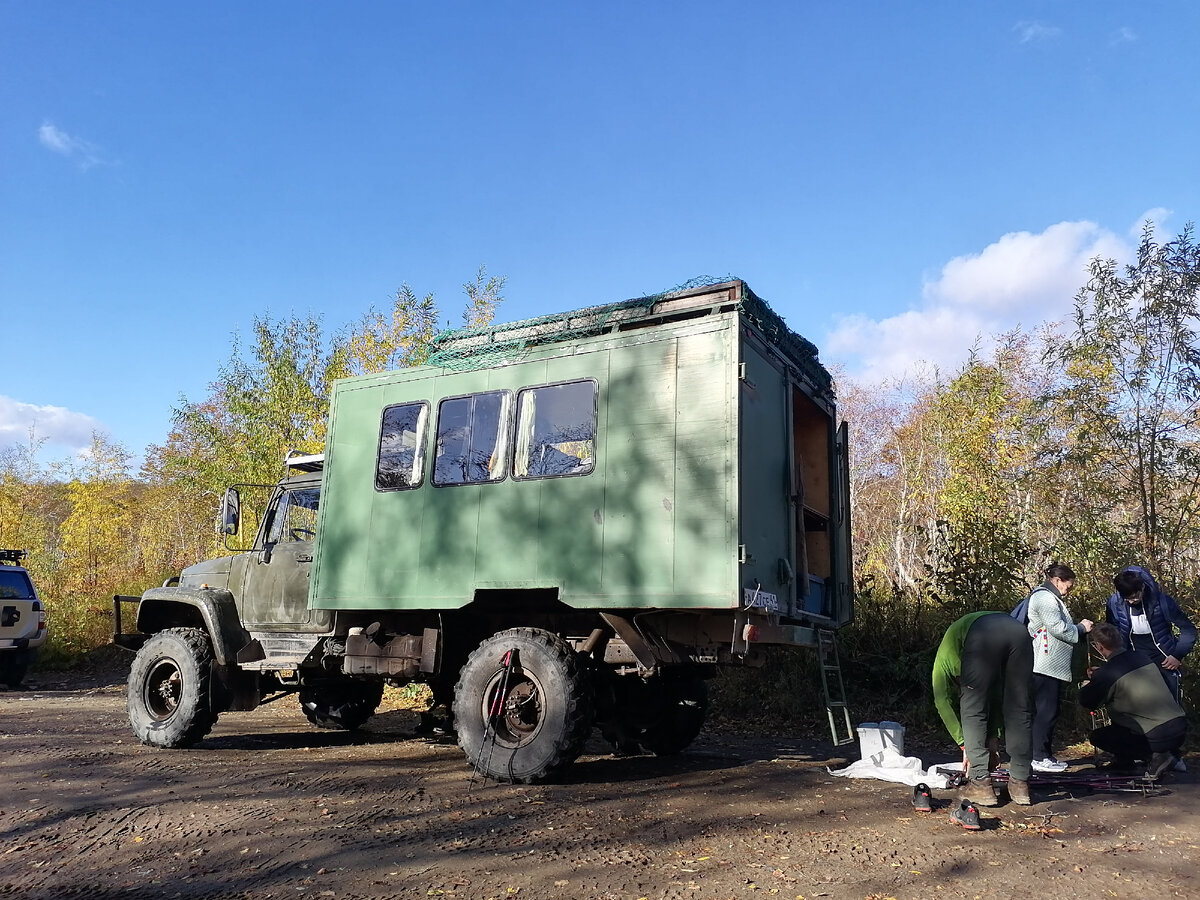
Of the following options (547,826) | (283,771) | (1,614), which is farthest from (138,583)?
(547,826)

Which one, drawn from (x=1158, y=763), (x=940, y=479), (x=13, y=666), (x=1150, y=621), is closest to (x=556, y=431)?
(x=1158, y=763)

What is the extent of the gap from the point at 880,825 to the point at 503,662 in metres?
2.63

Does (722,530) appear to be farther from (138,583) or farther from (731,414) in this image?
(138,583)

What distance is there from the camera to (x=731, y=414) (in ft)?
18.1

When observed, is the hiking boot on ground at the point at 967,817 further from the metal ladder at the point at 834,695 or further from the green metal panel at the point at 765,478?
the green metal panel at the point at 765,478

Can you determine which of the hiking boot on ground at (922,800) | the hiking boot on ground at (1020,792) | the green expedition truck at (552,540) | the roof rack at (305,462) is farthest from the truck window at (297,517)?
the hiking boot on ground at (1020,792)

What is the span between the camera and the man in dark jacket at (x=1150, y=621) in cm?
669

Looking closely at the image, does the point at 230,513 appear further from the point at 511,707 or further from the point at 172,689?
the point at 511,707

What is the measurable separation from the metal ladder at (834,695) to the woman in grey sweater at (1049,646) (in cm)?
129

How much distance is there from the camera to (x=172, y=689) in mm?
7820

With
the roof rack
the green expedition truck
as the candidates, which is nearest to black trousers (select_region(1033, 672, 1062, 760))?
the green expedition truck

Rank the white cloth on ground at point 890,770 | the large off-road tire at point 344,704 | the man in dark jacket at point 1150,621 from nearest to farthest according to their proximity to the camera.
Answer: the white cloth on ground at point 890,770 → the man in dark jacket at point 1150,621 → the large off-road tire at point 344,704

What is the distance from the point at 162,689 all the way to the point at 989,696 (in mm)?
6856

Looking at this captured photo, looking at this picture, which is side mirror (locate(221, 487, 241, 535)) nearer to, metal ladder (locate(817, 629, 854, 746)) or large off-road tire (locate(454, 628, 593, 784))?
large off-road tire (locate(454, 628, 593, 784))
